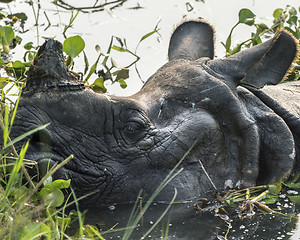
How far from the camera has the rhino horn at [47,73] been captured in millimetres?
3863

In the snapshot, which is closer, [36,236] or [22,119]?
[36,236]

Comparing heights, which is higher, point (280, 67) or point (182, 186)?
point (280, 67)

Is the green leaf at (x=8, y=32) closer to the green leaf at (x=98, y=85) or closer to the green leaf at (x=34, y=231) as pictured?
the green leaf at (x=98, y=85)

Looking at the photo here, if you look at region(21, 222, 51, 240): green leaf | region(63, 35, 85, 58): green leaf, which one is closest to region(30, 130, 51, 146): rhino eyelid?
region(21, 222, 51, 240): green leaf

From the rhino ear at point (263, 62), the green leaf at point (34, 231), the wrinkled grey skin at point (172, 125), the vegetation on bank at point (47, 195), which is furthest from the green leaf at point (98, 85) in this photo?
the green leaf at point (34, 231)

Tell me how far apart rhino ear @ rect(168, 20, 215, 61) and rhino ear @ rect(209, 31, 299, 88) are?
420mm

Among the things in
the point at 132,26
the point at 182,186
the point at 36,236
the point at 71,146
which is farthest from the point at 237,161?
the point at 132,26

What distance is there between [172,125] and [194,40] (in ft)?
3.39

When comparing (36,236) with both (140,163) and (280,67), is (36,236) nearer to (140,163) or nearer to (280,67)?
(140,163)

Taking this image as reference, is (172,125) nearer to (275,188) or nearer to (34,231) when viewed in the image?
(275,188)

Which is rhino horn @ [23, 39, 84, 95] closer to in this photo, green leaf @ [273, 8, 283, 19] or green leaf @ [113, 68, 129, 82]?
green leaf @ [113, 68, 129, 82]

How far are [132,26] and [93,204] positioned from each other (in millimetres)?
3436

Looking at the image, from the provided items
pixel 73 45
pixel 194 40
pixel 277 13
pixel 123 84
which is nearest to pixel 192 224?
pixel 73 45

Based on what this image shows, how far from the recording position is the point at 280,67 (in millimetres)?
4836
